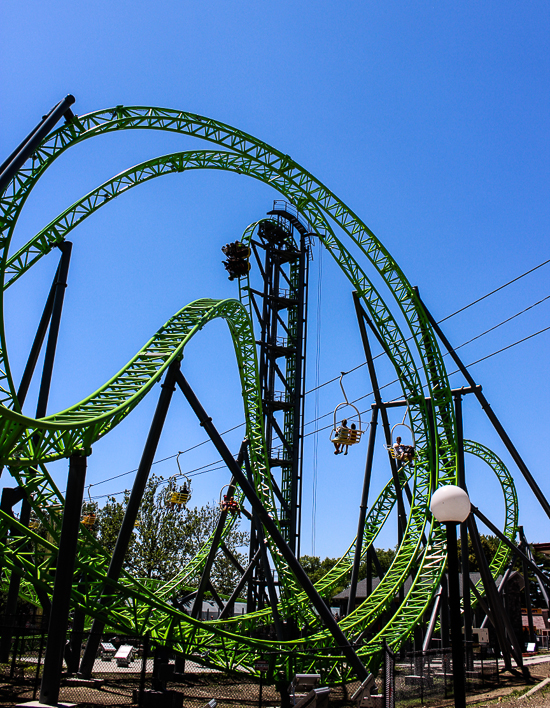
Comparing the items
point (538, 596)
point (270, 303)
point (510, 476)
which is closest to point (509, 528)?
point (510, 476)

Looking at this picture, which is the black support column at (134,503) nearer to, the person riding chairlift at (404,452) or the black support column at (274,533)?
the black support column at (274,533)

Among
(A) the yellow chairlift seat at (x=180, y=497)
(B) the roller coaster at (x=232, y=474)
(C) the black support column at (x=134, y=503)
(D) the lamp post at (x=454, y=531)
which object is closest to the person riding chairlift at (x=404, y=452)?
(B) the roller coaster at (x=232, y=474)

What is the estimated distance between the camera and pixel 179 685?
41.7 feet

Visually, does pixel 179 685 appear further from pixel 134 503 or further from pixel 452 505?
pixel 452 505

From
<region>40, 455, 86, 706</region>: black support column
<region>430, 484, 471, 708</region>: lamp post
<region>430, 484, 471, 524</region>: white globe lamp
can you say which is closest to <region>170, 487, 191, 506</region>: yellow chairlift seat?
<region>40, 455, 86, 706</region>: black support column

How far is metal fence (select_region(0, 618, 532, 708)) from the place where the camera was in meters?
9.49

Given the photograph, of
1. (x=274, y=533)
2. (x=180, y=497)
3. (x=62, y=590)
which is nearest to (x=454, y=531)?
(x=62, y=590)

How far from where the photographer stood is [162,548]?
3312 centimetres

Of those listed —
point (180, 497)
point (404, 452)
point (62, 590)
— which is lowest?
point (62, 590)

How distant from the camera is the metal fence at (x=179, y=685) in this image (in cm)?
949

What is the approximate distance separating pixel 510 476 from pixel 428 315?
1214 cm

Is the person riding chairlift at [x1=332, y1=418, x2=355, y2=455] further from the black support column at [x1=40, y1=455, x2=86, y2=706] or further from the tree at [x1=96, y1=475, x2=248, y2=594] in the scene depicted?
the tree at [x1=96, y1=475, x2=248, y2=594]

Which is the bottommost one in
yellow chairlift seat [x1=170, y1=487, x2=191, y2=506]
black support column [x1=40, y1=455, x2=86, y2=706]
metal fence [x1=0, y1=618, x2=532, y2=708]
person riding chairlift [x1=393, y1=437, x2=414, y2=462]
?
metal fence [x1=0, y1=618, x2=532, y2=708]

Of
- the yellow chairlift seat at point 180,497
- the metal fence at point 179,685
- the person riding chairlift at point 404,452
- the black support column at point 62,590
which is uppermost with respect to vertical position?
the person riding chairlift at point 404,452
